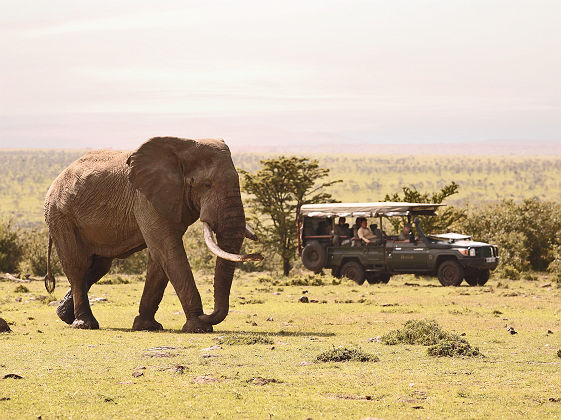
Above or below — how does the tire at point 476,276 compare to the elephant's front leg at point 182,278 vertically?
below

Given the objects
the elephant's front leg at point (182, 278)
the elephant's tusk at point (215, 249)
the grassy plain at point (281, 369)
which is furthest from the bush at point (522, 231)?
the elephant's tusk at point (215, 249)

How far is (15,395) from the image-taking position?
9.97 m

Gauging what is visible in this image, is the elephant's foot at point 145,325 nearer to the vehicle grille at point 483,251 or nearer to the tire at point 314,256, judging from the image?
the vehicle grille at point 483,251

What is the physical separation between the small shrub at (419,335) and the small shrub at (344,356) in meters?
1.92

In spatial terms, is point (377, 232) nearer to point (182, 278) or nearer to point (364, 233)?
point (364, 233)

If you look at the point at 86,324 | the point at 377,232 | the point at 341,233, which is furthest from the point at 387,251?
the point at 86,324

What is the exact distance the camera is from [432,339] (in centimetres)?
1451

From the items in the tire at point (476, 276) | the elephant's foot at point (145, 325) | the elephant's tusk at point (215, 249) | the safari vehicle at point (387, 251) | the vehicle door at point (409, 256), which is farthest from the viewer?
the tire at point (476, 276)

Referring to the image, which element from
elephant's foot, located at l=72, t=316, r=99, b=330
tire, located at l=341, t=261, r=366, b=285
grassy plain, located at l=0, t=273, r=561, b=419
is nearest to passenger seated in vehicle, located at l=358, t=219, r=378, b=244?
tire, located at l=341, t=261, r=366, b=285

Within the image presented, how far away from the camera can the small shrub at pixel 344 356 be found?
41.6ft

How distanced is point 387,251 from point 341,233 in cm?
234

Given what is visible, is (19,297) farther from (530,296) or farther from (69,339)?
(530,296)

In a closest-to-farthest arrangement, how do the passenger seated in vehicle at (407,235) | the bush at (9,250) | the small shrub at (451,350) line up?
the small shrub at (451,350), the passenger seated in vehicle at (407,235), the bush at (9,250)

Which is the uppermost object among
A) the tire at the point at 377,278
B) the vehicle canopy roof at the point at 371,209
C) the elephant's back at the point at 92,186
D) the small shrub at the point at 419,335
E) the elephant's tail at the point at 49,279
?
the elephant's back at the point at 92,186
